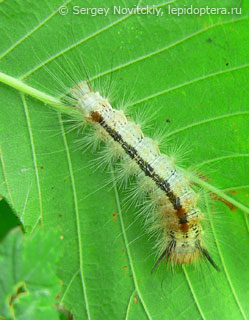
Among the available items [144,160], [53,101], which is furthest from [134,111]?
[53,101]

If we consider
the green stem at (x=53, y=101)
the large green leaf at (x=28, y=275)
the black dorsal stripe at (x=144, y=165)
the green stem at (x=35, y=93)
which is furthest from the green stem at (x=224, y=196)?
the large green leaf at (x=28, y=275)

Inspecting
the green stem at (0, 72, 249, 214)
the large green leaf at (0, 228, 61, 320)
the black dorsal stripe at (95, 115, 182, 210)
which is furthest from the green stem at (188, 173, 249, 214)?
the large green leaf at (0, 228, 61, 320)

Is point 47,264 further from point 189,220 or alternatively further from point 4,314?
point 189,220

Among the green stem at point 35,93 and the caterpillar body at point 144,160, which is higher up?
the green stem at point 35,93

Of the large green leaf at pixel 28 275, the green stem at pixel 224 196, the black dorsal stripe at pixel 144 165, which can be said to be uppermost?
the black dorsal stripe at pixel 144 165

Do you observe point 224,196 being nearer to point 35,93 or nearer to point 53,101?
point 53,101

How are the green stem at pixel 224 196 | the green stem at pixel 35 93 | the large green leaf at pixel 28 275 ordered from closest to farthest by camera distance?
the large green leaf at pixel 28 275 < the green stem at pixel 35 93 < the green stem at pixel 224 196

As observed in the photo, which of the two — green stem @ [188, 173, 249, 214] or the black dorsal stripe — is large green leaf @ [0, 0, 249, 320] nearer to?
green stem @ [188, 173, 249, 214]

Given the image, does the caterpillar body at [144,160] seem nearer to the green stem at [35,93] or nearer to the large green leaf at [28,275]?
the green stem at [35,93]
